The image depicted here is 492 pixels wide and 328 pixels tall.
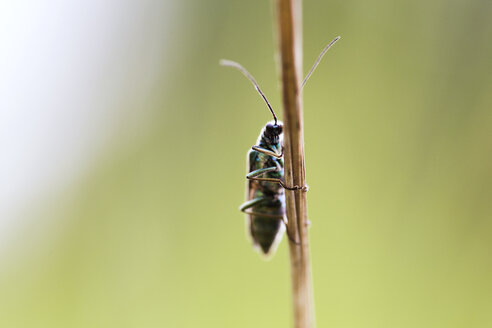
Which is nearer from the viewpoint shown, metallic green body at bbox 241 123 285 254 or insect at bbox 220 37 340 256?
insect at bbox 220 37 340 256

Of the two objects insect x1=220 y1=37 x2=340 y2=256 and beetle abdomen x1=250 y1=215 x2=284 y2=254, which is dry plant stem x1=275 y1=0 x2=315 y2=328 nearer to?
insect x1=220 y1=37 x2=340 y2=256

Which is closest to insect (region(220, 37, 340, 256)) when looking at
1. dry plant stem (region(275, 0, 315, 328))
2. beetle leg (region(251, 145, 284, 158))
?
beetle leg (region(251, 145, 284, 158))

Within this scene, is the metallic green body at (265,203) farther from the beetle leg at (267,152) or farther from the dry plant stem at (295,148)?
the dry plant stem at (295,148)

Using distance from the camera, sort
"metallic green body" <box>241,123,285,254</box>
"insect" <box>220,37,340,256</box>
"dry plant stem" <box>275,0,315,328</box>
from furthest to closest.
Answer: "metallic green body" <box>241,123,285,254</box> < "insect" <box>220,37,340,256</box> < "dry plant stem" <box>275,0,315,328</box>

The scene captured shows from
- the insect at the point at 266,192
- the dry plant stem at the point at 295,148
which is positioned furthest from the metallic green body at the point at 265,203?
the dry plant stem at the point at 295,148

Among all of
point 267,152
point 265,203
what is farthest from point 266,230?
point 267,152

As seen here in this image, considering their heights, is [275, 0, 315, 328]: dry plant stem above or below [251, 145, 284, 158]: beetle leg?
below

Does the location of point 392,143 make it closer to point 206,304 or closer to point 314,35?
point 314,35
